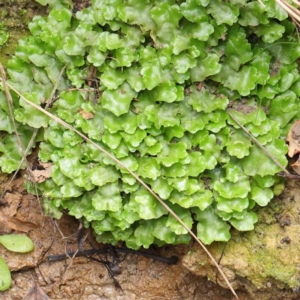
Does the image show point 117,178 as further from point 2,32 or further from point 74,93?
point 2,32

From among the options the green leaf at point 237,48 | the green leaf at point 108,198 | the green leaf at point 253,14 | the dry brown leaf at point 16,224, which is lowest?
the dry brown leaf at point 16,224

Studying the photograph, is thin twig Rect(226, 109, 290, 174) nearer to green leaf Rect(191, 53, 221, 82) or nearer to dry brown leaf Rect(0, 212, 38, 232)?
green leaf Rect(191, 53, 221, 82)

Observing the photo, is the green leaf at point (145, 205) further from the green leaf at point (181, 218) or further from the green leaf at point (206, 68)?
the green leaf at point (206, 68)

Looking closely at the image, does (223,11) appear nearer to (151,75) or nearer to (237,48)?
(237,48)

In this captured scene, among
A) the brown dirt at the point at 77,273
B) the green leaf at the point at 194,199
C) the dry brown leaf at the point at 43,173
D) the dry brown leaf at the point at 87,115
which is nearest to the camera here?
the green leaf at the point at 194,199

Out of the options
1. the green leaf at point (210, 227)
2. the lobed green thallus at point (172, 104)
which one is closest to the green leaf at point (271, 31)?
the lobed green thallus at point (172, 104)

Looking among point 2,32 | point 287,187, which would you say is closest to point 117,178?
point 287,187
